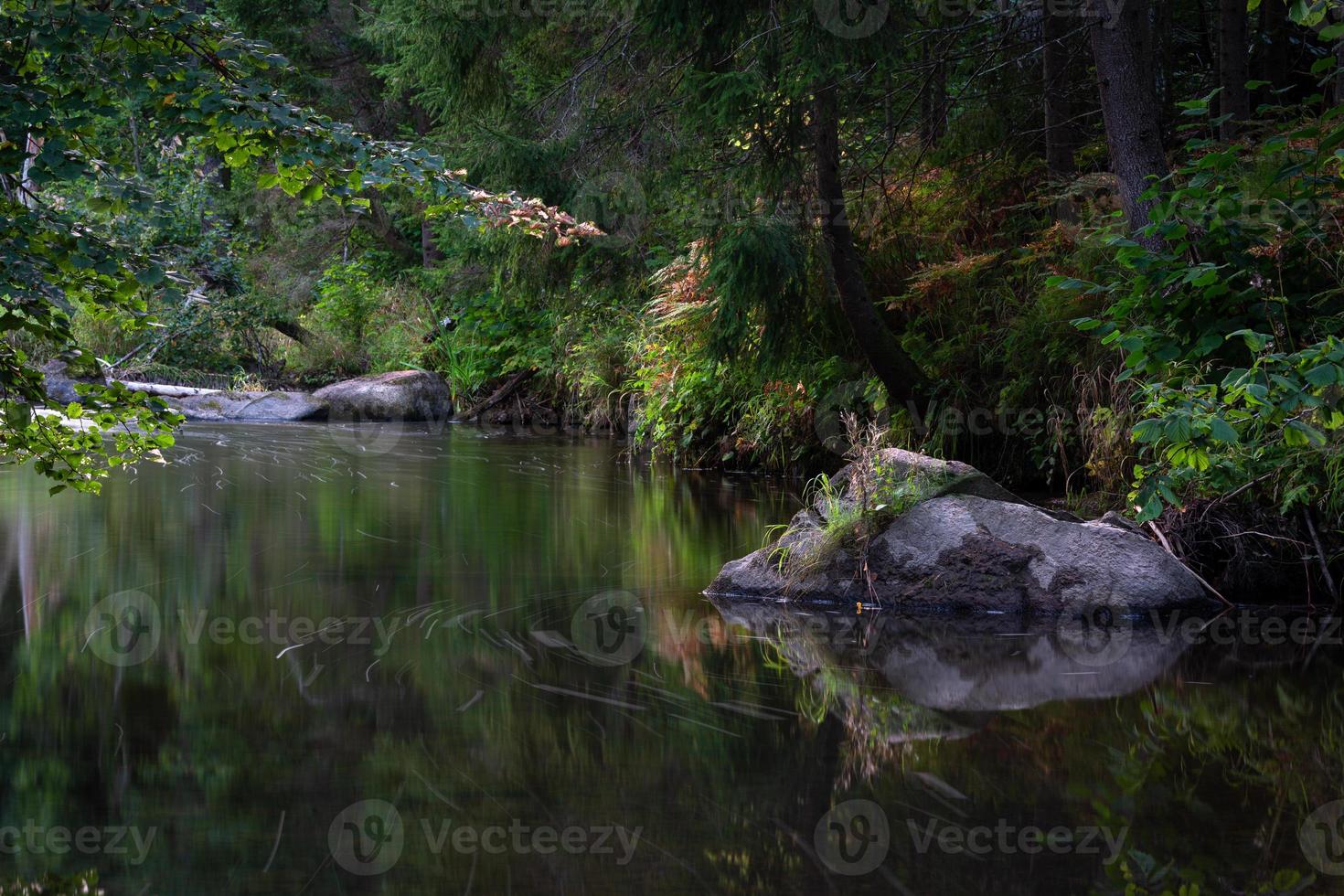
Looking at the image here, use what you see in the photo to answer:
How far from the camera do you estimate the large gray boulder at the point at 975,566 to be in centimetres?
515

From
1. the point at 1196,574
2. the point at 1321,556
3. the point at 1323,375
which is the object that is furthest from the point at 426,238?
the point at 1323,375

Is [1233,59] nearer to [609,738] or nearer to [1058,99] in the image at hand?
[1058,99]

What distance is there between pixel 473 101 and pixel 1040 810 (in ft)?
26.0

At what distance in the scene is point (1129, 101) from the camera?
6.19 meters

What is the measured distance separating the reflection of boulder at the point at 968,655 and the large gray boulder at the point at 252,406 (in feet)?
42.9

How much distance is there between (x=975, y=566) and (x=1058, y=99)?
174 inches

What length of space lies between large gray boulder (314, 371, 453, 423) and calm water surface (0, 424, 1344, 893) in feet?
36.2

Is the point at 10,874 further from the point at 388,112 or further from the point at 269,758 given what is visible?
the point at 388,112

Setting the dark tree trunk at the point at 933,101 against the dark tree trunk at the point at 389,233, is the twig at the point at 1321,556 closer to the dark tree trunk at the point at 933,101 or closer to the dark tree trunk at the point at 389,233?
the dark tree trunk at the point at 933,101

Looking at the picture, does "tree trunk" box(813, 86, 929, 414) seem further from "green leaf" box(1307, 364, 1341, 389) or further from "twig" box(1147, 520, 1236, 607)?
"green leaf" box(1307, 364, 1341, 389)

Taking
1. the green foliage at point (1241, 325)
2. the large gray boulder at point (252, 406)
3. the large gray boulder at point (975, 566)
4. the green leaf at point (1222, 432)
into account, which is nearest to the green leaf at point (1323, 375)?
the green foliage at point (1241, 325)

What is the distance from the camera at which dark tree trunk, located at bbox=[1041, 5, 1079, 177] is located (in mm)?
8102

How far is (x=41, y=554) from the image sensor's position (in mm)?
6203

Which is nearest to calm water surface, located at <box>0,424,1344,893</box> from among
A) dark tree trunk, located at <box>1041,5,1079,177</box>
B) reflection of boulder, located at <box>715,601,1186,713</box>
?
reflection of boulder, located at <box>715,601,1186,713</box>
